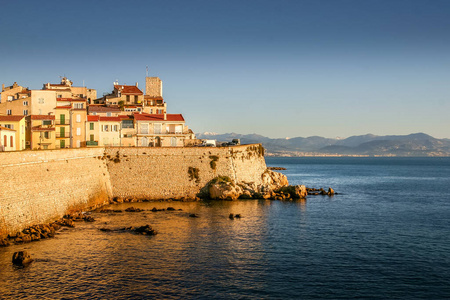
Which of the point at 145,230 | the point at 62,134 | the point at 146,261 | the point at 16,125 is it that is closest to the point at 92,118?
the point at 62,134

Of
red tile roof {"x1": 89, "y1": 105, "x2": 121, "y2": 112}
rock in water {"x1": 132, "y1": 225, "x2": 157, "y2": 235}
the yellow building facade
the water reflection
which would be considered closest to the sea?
the water reflection

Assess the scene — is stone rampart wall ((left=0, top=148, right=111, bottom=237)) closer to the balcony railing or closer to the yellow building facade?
the yellow building facade

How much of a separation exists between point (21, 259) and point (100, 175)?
28.7 meters

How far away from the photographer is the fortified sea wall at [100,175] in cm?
3750

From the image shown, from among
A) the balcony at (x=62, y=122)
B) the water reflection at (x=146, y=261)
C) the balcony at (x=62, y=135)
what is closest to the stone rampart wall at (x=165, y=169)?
the balcony at (x=62, y=135)

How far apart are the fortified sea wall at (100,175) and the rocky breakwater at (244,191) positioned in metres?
1.27

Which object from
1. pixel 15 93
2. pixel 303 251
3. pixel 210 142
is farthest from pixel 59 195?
pixel 15 93

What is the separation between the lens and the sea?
85.1 feet

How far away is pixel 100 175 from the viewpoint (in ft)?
189

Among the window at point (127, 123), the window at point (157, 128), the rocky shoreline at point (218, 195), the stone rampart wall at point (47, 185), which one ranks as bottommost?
the rocky shoreline at point (218, 195)

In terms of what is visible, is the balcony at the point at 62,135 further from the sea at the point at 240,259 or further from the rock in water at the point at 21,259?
the rock in water at the point at 21,259

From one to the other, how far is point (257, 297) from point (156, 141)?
51282mm

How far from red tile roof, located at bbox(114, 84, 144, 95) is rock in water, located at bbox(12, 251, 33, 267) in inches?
2608

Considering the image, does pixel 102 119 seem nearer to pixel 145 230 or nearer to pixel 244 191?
pixel 244 191
